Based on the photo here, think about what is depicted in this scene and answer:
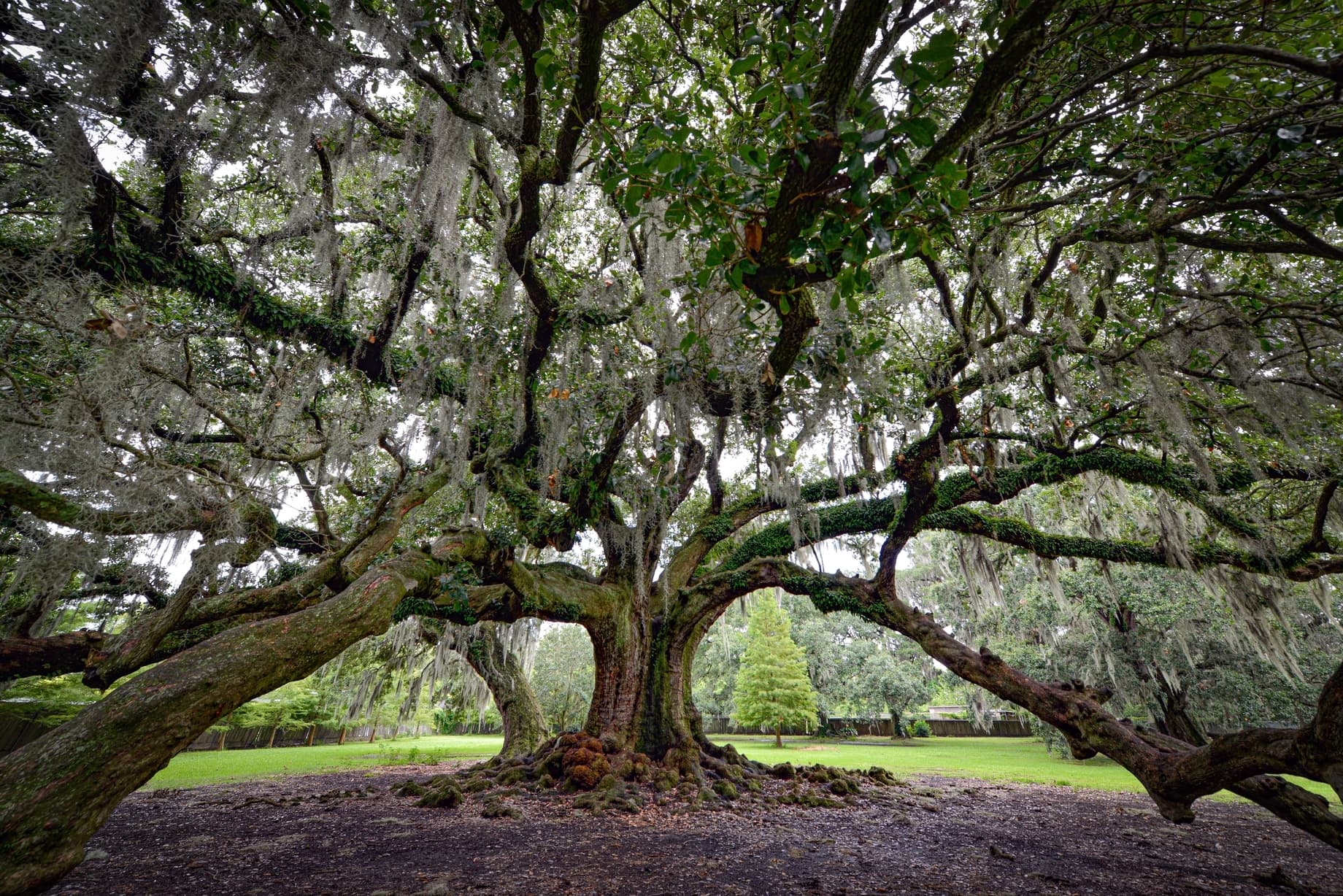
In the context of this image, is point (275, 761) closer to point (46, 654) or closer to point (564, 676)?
point (564, 676)

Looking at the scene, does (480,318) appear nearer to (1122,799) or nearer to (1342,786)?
(1342,786)

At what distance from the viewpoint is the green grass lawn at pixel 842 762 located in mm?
9102

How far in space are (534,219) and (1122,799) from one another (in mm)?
10542

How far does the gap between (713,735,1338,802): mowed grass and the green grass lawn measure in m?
0.02

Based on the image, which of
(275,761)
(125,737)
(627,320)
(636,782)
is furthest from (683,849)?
(275,761)

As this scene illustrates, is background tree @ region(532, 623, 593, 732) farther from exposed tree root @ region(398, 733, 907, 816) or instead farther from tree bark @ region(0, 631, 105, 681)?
tree bark @ region(0, 631, 105, 681)

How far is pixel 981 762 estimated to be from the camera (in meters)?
12.4

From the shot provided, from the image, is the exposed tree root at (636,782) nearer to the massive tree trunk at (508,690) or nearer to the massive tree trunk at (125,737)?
the massive tree trunk at (508,690)

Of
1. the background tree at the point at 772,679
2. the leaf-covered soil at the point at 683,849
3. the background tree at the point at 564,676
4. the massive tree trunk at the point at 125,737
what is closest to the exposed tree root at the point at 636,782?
the leaf-covered soil at the point at 683,849

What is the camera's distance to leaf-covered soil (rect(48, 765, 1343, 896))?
3.35 metres

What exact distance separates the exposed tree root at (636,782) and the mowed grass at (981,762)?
355 centimetres

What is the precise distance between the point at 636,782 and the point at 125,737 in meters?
5.69

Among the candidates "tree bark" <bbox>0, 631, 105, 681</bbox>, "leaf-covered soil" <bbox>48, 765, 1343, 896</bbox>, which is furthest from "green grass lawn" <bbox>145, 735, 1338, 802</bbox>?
"tree bark" <bbox>0, 631, 105, 681</bbox>

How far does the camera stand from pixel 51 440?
4258mm
